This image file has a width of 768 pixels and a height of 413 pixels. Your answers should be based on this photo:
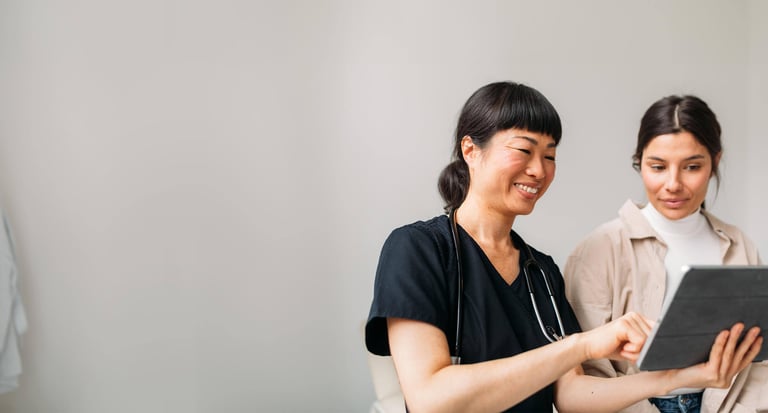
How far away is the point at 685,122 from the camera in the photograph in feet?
5.33

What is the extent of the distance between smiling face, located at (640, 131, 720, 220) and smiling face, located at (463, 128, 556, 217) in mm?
449

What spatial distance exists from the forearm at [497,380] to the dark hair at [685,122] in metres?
0.80

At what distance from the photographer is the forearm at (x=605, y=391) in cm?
132

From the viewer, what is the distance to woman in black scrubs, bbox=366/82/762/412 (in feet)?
3.65

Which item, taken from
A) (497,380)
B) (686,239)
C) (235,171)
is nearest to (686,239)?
(686,239)

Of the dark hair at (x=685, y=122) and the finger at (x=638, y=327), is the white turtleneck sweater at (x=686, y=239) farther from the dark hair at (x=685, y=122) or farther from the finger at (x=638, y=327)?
the finger at (x=638, y=327)

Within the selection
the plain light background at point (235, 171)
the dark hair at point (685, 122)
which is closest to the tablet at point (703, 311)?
the dark hair at point (685, 122)

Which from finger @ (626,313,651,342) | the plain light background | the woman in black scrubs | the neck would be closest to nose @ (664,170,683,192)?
the woman in black scrubs

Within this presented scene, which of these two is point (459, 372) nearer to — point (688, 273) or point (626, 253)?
point (688, 273)

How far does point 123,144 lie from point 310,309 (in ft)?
2.96

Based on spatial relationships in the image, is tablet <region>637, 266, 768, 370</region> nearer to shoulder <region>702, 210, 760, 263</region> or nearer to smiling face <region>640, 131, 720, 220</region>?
smiling face <region>640, 131, 720, 220</region>

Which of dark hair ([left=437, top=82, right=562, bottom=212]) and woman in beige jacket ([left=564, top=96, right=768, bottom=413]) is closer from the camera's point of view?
dark hair ([left=437, top=82, right=562, bottom=212])

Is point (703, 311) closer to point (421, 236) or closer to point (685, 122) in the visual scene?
point (421, 236)

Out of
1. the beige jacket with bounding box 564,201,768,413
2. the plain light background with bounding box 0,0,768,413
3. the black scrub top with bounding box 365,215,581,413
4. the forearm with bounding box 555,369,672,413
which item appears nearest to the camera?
the black scrub top with bounding box 365,215,581,413
